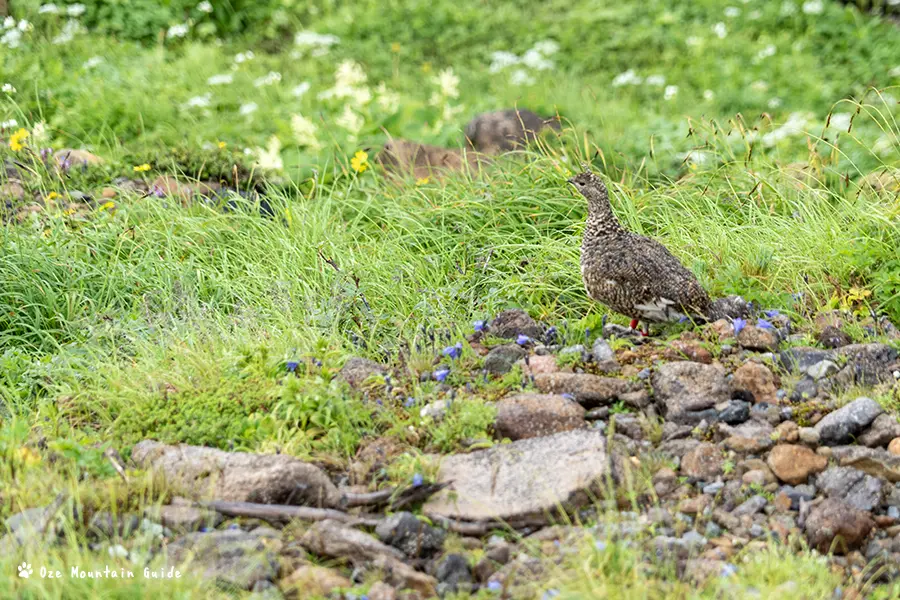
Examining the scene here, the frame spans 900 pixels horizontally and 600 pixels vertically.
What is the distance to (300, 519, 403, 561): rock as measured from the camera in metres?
3.53

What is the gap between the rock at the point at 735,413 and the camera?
14.0 ft

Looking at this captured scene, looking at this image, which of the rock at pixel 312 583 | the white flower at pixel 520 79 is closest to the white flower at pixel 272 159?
the white flower at pixel 520 79

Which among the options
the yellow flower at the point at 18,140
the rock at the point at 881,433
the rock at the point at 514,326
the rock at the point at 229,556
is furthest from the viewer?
the yellow flower at the point at 18,140

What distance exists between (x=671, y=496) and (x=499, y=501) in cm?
66

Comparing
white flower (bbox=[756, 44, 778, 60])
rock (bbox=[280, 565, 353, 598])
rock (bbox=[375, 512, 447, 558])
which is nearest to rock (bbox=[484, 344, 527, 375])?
rock (bbox=[375, 512, 447, 558])

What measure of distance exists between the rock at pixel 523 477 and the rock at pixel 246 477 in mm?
423

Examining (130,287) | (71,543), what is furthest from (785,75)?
(71,543)

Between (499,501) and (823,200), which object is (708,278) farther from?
(499,501)

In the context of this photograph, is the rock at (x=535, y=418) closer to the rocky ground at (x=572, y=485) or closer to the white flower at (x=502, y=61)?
the rocky ground at (x=572, y=485)

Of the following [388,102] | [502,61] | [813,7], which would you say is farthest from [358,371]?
[813,7]

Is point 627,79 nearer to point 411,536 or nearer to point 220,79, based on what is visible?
point 220,79

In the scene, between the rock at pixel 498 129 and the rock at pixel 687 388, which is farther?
the rock at pixel 498 129

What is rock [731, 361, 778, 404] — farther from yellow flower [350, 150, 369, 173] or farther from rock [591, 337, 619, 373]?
yellow flower [350, 150, 369, 173]

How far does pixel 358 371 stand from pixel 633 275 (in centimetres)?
129
